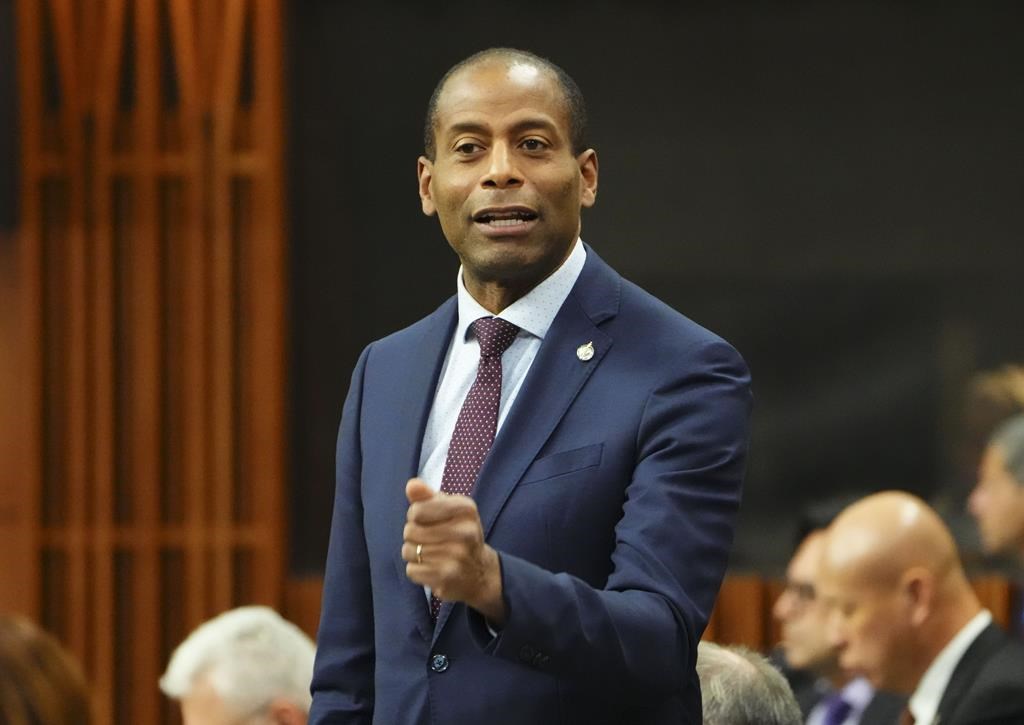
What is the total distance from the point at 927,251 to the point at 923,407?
1.71ft

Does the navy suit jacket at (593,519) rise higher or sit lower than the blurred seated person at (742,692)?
higher

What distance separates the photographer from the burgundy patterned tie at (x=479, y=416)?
6.05ft

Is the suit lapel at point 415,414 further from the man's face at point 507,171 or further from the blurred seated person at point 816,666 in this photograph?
the blurred seated person at point 816,666

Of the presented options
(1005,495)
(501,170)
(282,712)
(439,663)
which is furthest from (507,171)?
(1005,495)

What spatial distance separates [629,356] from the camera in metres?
1.88

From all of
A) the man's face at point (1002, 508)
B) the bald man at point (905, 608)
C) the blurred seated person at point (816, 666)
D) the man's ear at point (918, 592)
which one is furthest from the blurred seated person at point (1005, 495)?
the blurred seated person at point (816, 666)

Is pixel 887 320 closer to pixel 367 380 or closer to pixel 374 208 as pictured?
pixel 374 208

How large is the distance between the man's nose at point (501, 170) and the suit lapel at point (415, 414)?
23 centimetres

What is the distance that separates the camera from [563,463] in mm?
1801

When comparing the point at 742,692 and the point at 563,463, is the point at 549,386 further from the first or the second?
the point at 742,692

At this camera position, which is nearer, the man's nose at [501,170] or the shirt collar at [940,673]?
the man's nose at [501,170]

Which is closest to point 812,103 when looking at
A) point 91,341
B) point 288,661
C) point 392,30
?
point 392,30

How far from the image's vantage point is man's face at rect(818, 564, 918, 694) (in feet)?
12.4

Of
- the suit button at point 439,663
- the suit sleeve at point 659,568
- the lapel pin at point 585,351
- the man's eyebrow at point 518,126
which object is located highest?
the man's eyebrow at point 518,126
